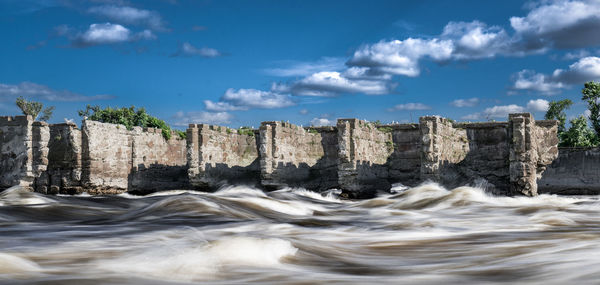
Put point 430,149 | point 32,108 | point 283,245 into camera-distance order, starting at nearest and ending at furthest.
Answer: point 283,245
point 430,149
point 32,108

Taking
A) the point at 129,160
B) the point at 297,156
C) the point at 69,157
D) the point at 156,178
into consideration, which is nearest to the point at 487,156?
the point at 297,156

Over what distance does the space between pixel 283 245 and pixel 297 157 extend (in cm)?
1266

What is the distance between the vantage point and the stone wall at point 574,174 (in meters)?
18.1

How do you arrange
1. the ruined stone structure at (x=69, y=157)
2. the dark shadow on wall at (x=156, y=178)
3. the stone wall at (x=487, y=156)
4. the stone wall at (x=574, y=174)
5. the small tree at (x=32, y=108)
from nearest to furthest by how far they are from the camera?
the stone wall at (x=487, y=156) → the ruined stone structure at (x=69, y=157) → the dark shadow on wall at (x=156, y=178) → the stone wall at (x=574, y=174) → the small tree at (x=32, y=108)

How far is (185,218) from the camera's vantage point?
27.1 ft

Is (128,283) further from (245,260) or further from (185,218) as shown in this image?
(185,218)

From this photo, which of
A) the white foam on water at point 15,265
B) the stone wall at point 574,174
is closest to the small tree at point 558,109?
the stone wall at point 574,174

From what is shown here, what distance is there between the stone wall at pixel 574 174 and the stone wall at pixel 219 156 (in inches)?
377

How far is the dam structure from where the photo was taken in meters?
15.3

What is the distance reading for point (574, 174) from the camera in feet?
60.0

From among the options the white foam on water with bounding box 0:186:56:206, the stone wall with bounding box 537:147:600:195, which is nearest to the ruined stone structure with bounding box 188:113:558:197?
the stone wall with bounding box 537:147:600:195

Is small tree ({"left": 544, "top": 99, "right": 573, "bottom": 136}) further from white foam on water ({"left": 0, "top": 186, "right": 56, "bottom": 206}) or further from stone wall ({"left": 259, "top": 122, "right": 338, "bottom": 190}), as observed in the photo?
white foam on water ({"left": 0, "top": 186, "right": 56, "bottom": 206})

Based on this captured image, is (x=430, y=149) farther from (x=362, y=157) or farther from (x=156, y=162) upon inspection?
(x=156, y=162)

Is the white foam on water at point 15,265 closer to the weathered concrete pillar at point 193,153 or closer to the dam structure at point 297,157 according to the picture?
the dam structure at point 297,157
